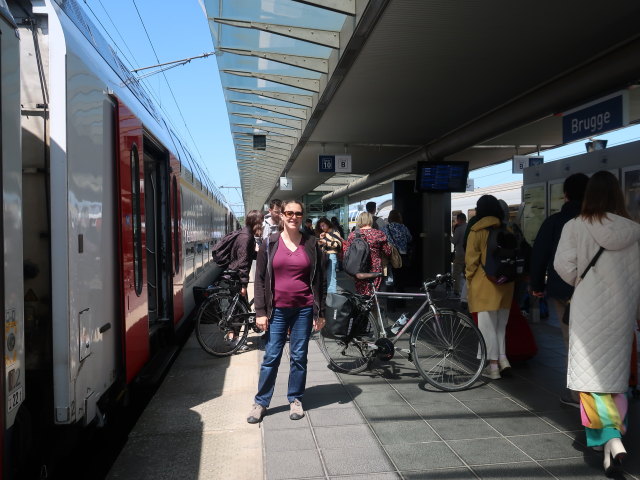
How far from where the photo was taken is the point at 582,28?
5258 millimetres

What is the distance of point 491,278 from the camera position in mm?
5016

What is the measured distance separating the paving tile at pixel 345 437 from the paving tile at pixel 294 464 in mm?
181

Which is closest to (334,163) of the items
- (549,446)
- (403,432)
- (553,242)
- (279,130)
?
(279,130)

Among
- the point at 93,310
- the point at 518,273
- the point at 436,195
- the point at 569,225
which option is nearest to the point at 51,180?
the point at 93,310

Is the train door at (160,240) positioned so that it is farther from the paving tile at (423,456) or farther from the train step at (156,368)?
the paving tile at (423,456)

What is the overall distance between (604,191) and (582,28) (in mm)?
2773

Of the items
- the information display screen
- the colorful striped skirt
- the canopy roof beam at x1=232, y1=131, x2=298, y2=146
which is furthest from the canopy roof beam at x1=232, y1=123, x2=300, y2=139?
the colorful striped skirt

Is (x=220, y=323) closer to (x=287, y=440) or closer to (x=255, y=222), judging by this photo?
(x=255, y=222)

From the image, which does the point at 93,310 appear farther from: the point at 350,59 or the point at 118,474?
the point at 350,59

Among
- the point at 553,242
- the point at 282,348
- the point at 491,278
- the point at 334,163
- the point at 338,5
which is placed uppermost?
the point at 338,5

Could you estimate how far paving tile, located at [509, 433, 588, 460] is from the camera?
3424 mm

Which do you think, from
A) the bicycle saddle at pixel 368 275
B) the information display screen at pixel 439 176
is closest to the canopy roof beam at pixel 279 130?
the information display screen at pixel 439 176

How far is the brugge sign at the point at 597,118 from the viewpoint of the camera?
565cm

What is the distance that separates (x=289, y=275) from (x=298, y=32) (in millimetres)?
4270
